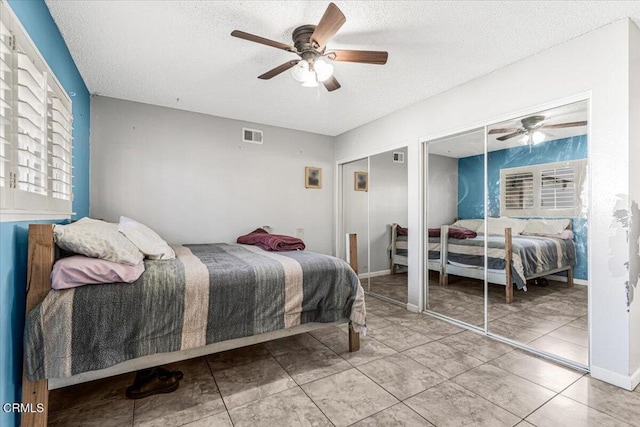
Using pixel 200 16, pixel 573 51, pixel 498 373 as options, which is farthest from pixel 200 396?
pixel 573 51

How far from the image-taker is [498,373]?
2.13 meters

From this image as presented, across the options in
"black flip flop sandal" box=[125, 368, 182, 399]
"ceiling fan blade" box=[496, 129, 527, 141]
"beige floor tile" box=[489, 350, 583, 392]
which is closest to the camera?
"black flip flop sandal" box=[125, 368, 182, 399]

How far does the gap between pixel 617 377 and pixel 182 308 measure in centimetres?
287

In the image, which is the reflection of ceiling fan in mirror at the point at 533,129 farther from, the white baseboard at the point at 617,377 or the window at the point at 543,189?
the white baseboard at the point at 617,377

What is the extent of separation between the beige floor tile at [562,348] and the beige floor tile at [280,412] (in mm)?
1959

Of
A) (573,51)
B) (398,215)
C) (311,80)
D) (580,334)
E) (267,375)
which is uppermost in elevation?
(573,51)

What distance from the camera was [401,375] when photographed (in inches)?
83.0

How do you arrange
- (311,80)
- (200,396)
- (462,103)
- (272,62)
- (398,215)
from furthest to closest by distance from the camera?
(398,215) → (462,103) → (272,62) → (311,80) → (200,396)

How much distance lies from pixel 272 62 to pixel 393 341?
2730 mm

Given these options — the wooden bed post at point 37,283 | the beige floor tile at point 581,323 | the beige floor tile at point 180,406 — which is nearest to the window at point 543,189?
the beige floor tile at point 581,323

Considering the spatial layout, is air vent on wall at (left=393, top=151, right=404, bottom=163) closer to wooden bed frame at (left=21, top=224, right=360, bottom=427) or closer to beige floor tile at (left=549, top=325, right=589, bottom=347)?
beige floor tile at (left=549, top=325, right=589, bottom=347)

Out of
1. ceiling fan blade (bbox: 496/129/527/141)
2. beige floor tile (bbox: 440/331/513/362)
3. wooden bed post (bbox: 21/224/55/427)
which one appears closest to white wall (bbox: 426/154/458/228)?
ceiling fan blade (bbox: 496/129/527/141)

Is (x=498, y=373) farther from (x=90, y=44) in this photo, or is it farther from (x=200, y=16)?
(x=90, y=44)

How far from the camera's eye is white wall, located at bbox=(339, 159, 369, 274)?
4422mm
